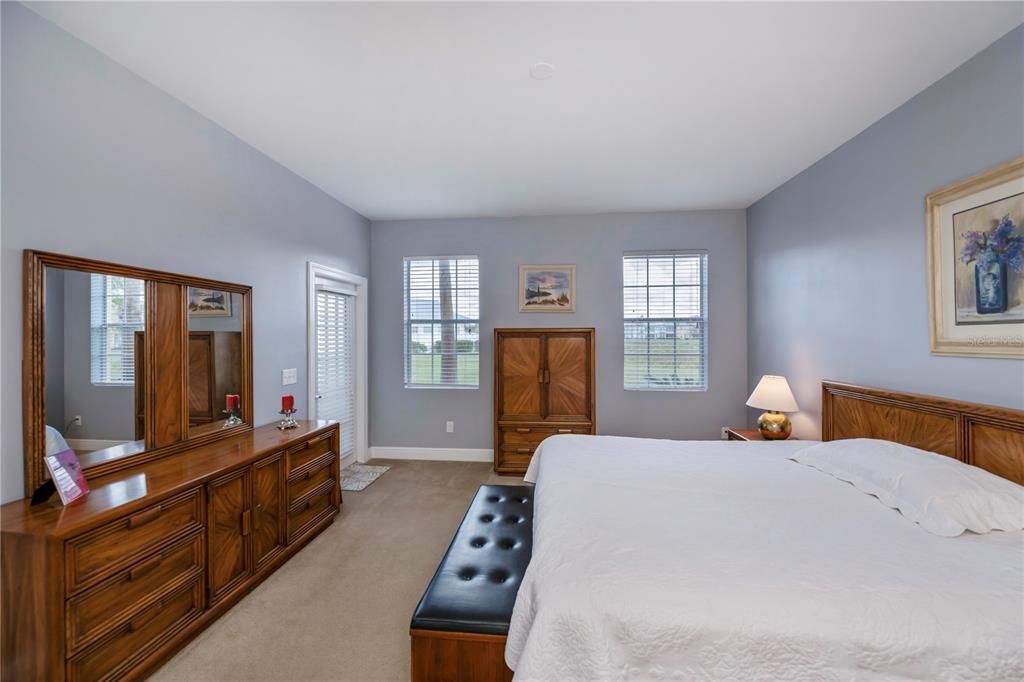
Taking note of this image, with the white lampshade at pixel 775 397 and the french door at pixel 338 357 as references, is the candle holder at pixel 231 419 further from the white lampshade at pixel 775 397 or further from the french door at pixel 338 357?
the white lampshade at pixel 775 397

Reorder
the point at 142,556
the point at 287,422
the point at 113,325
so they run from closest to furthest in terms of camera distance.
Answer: the point at 142,556
the point at 113,325
the point at 287,422

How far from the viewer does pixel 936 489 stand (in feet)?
5.24

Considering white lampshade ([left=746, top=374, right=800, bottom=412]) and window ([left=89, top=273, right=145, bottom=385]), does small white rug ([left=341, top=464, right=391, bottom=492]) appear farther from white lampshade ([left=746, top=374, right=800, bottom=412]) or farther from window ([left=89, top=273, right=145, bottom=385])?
white lampshade ([left=746, top=374, right=800, bottom=412])

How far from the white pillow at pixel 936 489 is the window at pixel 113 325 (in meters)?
3.62

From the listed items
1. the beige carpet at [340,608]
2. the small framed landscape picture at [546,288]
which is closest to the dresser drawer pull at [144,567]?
the beige carpet at [340,608]

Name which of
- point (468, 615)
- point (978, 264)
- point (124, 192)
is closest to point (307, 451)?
point (124, 192)

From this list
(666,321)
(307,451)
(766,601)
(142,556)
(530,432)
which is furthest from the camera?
(666,321)

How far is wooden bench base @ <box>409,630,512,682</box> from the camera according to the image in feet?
4.70

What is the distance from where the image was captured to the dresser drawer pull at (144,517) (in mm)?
1666

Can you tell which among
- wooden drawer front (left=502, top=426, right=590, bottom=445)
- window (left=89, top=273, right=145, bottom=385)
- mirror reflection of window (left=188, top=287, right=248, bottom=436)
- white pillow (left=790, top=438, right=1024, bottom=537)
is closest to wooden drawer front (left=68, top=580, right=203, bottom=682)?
mirror reflection of window (left=188, top=287, right=248, bottom=436)

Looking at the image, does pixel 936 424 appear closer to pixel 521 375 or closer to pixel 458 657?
pixel 458 657

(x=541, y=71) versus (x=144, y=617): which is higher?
(x=541, y=71)

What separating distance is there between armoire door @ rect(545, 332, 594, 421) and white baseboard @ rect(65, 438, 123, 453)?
3200 millimetres

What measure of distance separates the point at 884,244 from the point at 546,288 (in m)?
2.80
